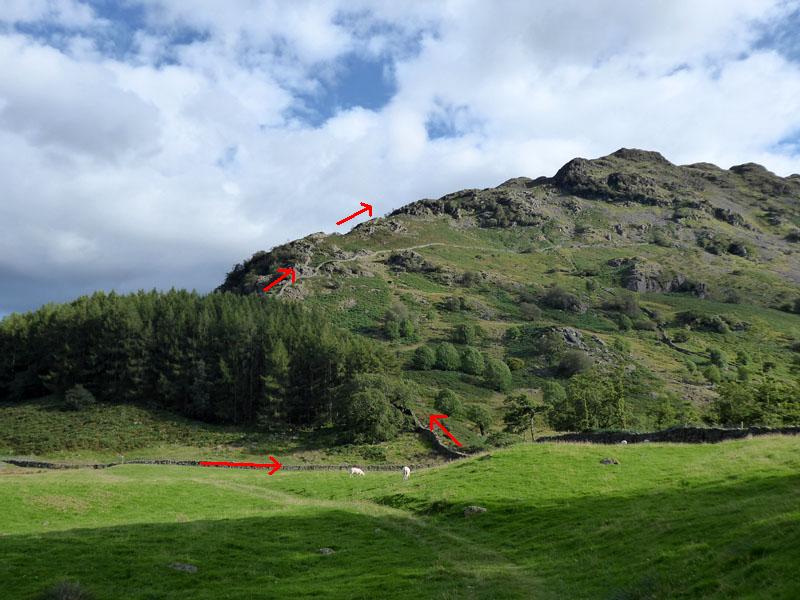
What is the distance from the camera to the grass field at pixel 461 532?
55.3 feet

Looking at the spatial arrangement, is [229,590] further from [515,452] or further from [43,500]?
[515,452]

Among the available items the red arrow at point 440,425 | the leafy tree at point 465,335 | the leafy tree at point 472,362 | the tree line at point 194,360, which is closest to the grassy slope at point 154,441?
the red arrow at point 440,425

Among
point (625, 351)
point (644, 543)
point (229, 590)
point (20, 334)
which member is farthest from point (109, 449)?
point (625, 351)

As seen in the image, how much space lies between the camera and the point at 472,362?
12369cm

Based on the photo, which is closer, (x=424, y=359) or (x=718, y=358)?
(x=424, y=359)

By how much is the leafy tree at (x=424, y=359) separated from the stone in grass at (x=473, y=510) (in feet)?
303

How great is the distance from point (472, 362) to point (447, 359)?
5.68 meters

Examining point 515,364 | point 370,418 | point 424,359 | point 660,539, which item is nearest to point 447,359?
point 424,359

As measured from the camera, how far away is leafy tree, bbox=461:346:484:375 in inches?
4852

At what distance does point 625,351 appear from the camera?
5600 inches

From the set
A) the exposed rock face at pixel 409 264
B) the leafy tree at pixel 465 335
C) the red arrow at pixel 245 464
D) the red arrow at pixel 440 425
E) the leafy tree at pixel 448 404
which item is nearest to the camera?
the red arrow at pixel 245 464

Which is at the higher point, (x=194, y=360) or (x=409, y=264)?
(x=409, y=264)

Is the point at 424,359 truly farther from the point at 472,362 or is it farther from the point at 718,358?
the point at 718,358

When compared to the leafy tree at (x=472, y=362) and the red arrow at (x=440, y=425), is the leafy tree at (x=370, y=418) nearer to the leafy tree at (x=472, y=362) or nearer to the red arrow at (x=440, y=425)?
the red arrow at (x=440, y=425)
